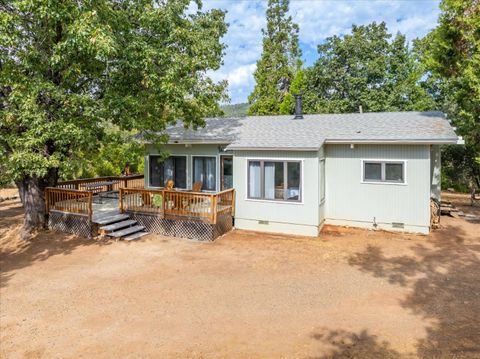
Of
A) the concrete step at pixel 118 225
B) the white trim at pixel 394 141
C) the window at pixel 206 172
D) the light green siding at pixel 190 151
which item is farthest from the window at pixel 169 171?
the white trim at pixel 394 141

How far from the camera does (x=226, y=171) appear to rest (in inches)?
514

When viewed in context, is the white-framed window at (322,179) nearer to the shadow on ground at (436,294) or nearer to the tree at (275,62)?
the shadow on ground at (436,294)

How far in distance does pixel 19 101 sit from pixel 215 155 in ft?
21.4

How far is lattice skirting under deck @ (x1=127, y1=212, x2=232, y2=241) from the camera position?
10359 millimetres

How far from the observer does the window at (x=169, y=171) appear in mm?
13719

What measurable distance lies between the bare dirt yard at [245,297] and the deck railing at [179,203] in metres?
0.96

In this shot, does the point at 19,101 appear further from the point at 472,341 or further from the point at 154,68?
the point at 472,341

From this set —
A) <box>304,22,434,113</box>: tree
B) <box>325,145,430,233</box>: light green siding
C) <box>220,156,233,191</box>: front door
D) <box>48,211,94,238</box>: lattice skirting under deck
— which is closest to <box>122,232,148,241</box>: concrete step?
<box>48,211,94,238</box>: lattice skirting under deck

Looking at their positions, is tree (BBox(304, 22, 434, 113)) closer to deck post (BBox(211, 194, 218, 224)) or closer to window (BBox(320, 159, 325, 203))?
window (BBox(320, 159, 325, 203))

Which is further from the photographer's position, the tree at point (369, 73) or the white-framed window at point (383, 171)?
the tree at point (369, 73)

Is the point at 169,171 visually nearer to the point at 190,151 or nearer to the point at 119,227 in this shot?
the point at 190,151

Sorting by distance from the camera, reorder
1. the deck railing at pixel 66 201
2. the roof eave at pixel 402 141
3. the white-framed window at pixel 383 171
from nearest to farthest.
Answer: the roof eave at pixel 402 141, the white-framed window at pixel 383 171, the deck railing at pixel 66 201

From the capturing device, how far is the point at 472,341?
4.69 m

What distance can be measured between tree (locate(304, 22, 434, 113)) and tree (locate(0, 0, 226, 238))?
1543 centimetres
